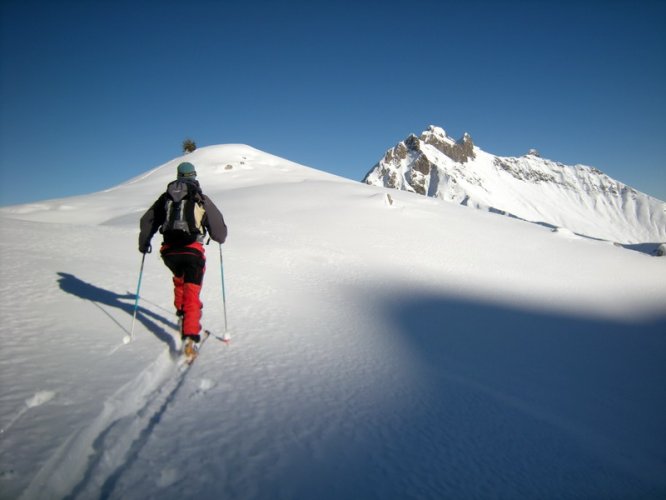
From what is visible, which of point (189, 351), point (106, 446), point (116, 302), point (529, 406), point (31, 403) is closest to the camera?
point (106, 446)

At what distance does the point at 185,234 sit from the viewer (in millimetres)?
4832

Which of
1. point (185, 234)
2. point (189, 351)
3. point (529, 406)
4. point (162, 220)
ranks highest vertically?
point (162, 220)

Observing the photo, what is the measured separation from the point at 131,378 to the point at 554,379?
6.79 metres

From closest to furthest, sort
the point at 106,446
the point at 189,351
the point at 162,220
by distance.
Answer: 1. the point at 106,446
2. the point at 189,351
3. the point at 162,220

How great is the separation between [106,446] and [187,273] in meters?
2.52

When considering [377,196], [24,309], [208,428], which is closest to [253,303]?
[24,309]

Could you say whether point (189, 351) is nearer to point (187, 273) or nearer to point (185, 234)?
point (187, 273)

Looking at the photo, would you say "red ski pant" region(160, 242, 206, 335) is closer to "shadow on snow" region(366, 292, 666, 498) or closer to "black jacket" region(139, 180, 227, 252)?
"black jacket" region(139, 180, 227, 252)

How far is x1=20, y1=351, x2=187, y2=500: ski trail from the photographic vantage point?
7.44ft

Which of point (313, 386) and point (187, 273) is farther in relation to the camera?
point (187, 273)

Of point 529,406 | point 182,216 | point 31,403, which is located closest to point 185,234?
point 182,216

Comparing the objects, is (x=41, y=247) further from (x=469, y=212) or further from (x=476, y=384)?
(x=469, y=212)

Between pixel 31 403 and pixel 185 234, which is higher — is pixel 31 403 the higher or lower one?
the lower one

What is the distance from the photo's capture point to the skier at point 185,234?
15.5 feet
